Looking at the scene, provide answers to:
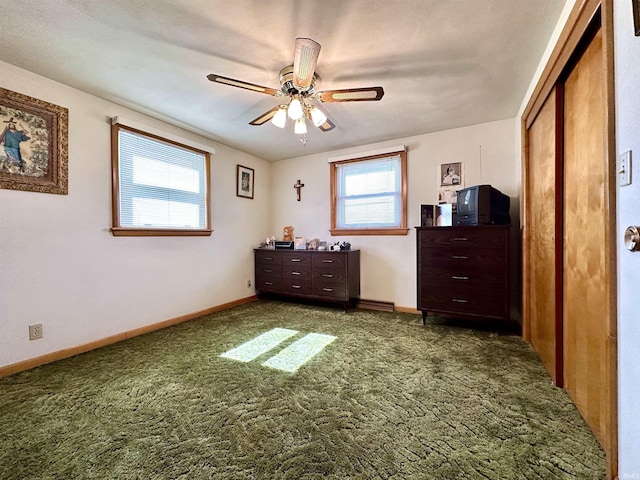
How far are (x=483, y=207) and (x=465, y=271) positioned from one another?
0.65 m

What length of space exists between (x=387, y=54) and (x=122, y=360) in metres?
3.05

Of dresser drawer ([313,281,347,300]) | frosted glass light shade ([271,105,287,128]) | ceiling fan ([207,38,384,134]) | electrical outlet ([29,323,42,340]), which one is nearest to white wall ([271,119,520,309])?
dresser drawer ([313,281,347,300])

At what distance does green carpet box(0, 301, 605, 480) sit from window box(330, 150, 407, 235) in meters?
1.75

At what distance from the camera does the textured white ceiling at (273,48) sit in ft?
4.90

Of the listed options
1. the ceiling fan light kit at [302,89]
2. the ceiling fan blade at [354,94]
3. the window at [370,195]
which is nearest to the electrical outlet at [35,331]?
the ceiling fan light kit at [302,89]

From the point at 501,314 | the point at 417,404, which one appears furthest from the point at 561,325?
the point at 417,404

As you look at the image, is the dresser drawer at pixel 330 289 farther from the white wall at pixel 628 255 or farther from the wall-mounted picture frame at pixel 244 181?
the white wall at pixel 628 255

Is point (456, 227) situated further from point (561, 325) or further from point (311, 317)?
point (311, 317)

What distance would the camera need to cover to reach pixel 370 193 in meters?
3.74

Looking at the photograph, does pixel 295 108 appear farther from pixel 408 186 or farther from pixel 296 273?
A: pixel 296 273

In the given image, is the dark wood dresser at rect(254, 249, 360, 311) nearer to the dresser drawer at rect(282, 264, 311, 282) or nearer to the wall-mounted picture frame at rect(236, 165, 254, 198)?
Answer: the dresser drawer at rect(282, 264, 311, 282)

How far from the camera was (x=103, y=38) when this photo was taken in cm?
171

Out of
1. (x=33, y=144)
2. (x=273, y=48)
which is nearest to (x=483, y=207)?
(x=273, y=48)

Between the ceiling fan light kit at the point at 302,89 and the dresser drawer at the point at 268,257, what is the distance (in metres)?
2.05
